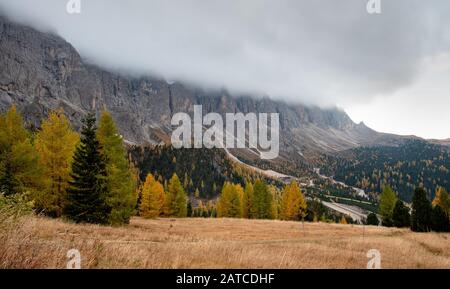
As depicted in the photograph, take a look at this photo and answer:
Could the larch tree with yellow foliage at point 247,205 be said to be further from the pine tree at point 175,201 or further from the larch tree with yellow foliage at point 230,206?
the pine tree at point 175,201

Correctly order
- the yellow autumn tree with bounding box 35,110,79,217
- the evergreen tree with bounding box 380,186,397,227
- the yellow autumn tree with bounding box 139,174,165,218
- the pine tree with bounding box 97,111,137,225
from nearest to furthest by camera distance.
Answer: the pine tree with bounding box 97,111,137,225 < the yellow autumn tree with bounding box 35,110,79,217 < the yellow autumn tree with bounding box 139,174,165,218 < the evergreen tree with bounding box 380,186,397,227

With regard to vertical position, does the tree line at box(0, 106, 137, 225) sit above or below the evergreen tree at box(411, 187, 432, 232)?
above

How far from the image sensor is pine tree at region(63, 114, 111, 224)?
25859 millimetres

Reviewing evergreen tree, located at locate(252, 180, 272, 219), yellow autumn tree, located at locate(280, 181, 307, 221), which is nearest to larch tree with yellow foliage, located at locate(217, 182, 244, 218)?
evergreen tree, located at locate(252, 180, 272, 219)

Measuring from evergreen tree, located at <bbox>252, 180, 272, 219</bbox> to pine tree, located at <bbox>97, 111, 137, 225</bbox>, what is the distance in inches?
1724

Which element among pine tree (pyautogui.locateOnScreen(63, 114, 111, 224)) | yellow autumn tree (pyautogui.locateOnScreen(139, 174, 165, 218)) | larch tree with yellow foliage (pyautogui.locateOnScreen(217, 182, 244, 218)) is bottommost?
larch tree with yellow foliage (pyautogui.locateOnScreen(217, 182, 244, 218))

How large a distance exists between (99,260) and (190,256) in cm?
266

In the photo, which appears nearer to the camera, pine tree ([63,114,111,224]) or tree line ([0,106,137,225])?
pine tree ([63,114,111,224])

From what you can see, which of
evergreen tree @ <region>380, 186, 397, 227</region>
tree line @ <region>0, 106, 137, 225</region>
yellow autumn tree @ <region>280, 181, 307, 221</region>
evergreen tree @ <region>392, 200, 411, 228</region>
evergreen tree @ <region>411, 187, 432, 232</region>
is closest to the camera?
tree line @ <region>0, 106, 137, 225</region>

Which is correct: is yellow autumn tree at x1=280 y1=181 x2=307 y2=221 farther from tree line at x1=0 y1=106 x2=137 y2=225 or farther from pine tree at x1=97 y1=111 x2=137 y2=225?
tree line at x1=0 y1=106 x2=137 y2=225

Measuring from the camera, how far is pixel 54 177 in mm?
29562
